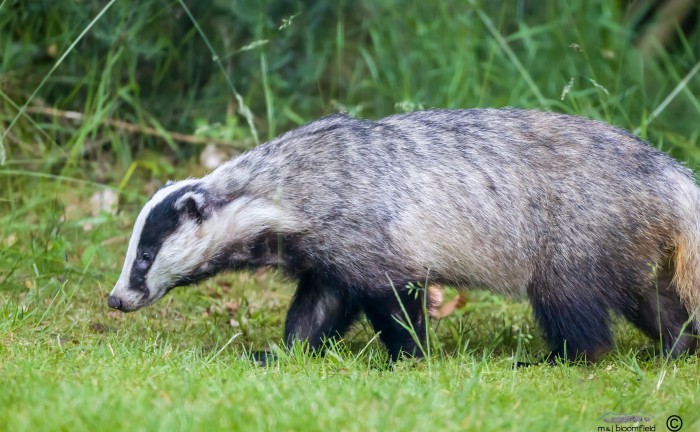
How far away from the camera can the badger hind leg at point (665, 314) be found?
15.9ft

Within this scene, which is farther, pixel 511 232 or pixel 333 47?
pixel 333 47

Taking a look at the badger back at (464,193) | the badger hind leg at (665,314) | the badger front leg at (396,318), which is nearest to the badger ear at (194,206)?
the badger back at (464,193)

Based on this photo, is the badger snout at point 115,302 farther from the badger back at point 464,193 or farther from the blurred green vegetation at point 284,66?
the blurred green vegetation at point 284,66

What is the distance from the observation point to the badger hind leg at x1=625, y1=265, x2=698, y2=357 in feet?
15.9

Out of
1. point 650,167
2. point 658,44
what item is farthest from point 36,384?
point 658,44

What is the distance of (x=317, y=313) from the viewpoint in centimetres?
489

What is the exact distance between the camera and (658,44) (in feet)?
25.0

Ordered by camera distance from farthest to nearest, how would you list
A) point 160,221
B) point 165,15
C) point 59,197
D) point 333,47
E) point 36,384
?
point 333,47, point 165,15, point 59,197, point 160,221, point 36,384

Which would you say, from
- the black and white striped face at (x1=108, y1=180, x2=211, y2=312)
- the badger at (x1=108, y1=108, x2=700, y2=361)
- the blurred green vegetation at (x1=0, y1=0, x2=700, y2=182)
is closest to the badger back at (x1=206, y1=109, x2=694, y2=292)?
the badger at (x1=108, y1=108, x2=700, y2=361)

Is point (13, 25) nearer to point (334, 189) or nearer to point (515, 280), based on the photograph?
point (334, 189)

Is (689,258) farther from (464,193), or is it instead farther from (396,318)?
(396,318)

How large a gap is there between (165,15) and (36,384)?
4307mm

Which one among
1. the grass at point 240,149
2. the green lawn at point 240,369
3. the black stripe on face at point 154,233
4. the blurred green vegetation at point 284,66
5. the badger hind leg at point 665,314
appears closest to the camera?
the green lawn at point 240,369

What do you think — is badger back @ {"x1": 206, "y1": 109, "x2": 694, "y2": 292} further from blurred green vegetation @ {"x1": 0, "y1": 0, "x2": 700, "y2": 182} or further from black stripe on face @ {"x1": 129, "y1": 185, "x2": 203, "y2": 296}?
blurred green vegetation @ {"x1": 0, "y1": 0, "x2": 700, "y2": 182}
